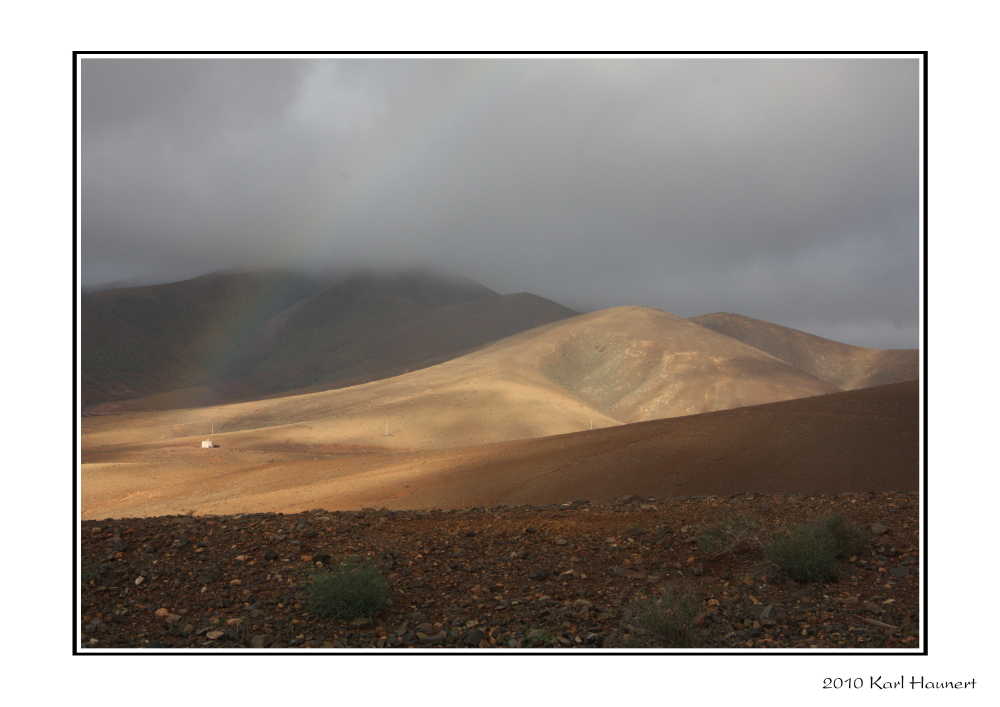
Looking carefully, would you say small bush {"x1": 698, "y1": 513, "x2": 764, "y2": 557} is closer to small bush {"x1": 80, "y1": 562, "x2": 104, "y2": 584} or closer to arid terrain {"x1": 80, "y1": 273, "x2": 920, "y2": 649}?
arid terrain {"x1": 80, "y1": 273, "x2": 920, "y2": 649}

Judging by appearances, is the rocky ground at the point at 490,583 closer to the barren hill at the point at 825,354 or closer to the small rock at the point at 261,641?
the small rock at the point at 261,641

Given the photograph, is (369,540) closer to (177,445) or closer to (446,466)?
(446,466)

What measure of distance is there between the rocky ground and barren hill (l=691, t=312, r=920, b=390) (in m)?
130

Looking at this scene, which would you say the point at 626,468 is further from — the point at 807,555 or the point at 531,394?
the point at 531,394

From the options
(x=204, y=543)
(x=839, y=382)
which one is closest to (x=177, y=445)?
(x=204, y=543)

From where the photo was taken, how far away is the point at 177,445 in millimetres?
44844

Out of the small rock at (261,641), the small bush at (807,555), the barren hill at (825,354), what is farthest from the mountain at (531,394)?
the barren hill at (825,354)

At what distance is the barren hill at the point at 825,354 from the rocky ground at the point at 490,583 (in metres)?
130

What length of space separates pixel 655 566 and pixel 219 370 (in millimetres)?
162469

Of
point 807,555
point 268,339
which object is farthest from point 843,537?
point 268,339

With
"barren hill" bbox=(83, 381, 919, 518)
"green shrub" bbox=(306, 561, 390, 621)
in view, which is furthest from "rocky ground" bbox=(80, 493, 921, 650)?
"barren hill" bbox=(83, 381, 919, 518)

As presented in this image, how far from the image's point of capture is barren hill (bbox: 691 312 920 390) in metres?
132

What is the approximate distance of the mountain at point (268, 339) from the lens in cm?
12312

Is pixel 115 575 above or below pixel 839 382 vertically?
above
